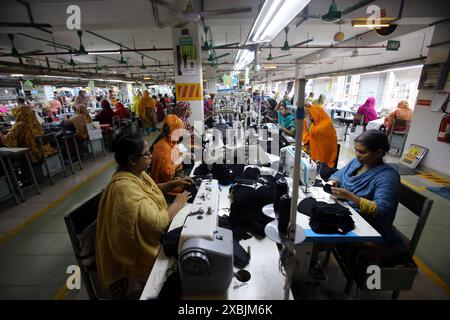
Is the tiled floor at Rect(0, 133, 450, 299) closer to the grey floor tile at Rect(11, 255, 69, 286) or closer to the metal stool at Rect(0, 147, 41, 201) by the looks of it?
the grey floor tile at Rect(11, 255, 69, 286)

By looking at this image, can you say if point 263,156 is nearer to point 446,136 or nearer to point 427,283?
point 427,283

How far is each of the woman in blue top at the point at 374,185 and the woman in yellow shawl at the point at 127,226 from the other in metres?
1.63

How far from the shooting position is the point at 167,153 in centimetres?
296

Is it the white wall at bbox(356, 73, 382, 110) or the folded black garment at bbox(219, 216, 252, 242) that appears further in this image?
the white wall at bbox(356, 73, 382, 110)

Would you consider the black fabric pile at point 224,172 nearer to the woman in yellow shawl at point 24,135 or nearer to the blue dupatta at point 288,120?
the blue dupatta at point 288,120

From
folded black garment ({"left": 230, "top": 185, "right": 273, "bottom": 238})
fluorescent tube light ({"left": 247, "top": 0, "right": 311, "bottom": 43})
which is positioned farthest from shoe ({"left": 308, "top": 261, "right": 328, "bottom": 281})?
fluorescent tube light ({"left": 247, "top": 0, "right": 311, "bottom": 43})

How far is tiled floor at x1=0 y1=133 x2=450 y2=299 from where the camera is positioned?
2.34 metres

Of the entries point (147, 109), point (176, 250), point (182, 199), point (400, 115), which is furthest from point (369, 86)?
point (176, 250)

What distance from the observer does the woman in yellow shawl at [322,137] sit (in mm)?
3812

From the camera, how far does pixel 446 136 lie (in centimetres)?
513

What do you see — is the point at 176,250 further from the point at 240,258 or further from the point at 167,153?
the point at 167,153

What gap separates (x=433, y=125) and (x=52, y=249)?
8304 millimetres

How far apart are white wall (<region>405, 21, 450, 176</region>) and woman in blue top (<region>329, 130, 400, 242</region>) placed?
4.94 metres

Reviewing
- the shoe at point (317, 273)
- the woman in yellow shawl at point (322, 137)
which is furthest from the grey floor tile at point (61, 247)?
the woman in yellow shawl at point (322, 137)
